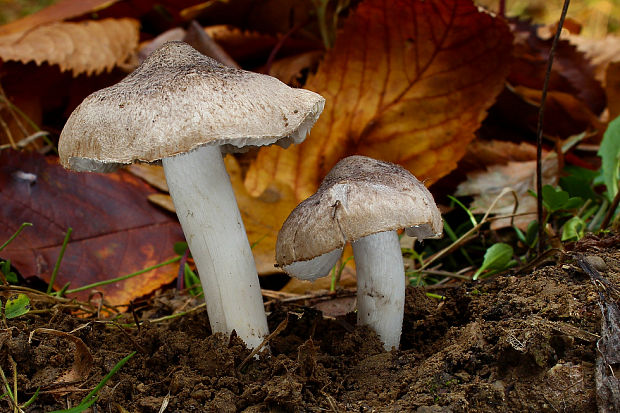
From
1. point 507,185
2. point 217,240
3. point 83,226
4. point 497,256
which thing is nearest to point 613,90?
point 507,185

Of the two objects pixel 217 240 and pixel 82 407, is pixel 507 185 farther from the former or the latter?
pixel 82 407

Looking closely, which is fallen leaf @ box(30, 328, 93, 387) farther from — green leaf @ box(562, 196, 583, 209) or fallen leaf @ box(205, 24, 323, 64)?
fallen leaf @ box(205, 24, 323, 64)

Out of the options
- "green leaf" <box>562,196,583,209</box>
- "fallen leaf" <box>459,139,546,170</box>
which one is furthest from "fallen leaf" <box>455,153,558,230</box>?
"green leaf" <box>562,196,583,209</box>

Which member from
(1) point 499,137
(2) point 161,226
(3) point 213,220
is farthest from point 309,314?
(1) point 499,137

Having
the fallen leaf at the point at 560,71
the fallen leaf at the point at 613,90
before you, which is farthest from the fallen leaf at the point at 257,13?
the fallen leaf at the point at 613,90

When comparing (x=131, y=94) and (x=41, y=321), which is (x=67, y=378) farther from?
(x=131, y=94)
